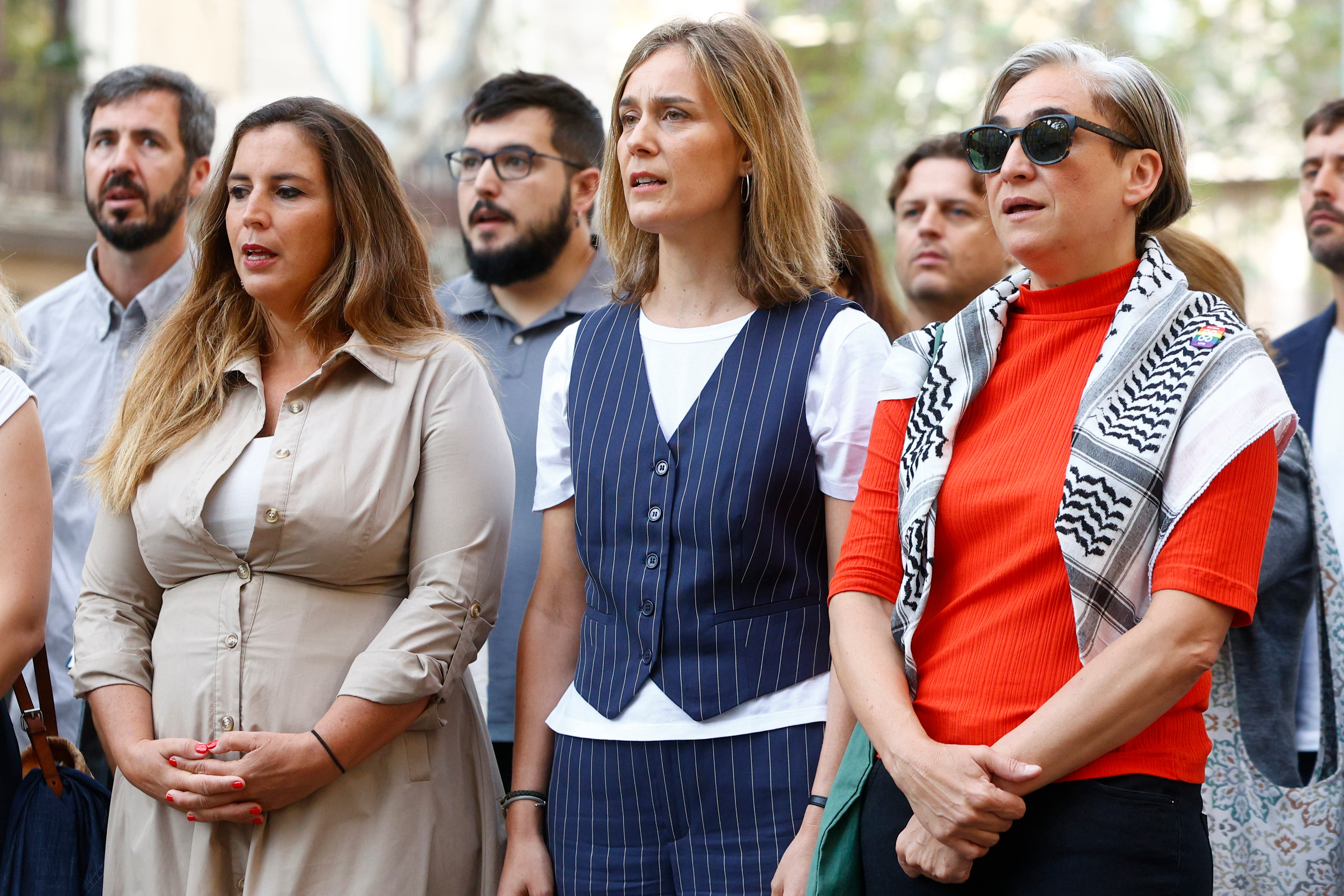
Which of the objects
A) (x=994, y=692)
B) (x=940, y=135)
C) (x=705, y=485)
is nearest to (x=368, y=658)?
(x=705, y=485)

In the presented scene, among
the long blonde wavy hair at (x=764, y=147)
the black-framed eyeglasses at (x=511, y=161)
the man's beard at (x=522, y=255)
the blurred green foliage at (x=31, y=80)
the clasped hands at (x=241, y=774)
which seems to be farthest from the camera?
the blurred green foliage at (x=31, y=80)

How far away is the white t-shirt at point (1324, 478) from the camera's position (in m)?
3.23

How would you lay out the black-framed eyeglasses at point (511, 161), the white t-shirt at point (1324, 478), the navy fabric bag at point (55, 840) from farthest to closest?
1. the black-framed eyeglasses at point (511, 161)
2. the white t-shirt at point (1324, 478)
3. the navy fabric bag at point (55, 840)

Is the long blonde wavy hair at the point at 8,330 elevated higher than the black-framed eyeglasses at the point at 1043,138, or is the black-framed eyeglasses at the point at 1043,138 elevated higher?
the black-framed eyeglasses at the point at 1043,138

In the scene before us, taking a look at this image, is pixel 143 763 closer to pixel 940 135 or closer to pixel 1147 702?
pixel 1147 702

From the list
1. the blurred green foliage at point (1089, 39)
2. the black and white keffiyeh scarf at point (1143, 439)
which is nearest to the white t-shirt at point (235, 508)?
the black and white keffiyeh scarf at point (1143, 439)

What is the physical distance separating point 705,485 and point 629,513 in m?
0.16

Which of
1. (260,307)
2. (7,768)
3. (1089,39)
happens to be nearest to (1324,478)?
(260,307)

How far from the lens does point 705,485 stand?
2461 millimetres

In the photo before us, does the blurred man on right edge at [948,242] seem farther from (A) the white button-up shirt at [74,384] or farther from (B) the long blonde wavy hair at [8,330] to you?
(B) the long blonde wavy hair at [8,330]

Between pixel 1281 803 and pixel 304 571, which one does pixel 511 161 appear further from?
pixel 1281 803

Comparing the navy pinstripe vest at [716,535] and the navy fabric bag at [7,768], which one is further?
the navy fabric bag at [7,768]

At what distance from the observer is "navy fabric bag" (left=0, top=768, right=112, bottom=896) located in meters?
2.73

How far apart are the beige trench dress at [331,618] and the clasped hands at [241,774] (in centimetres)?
5
